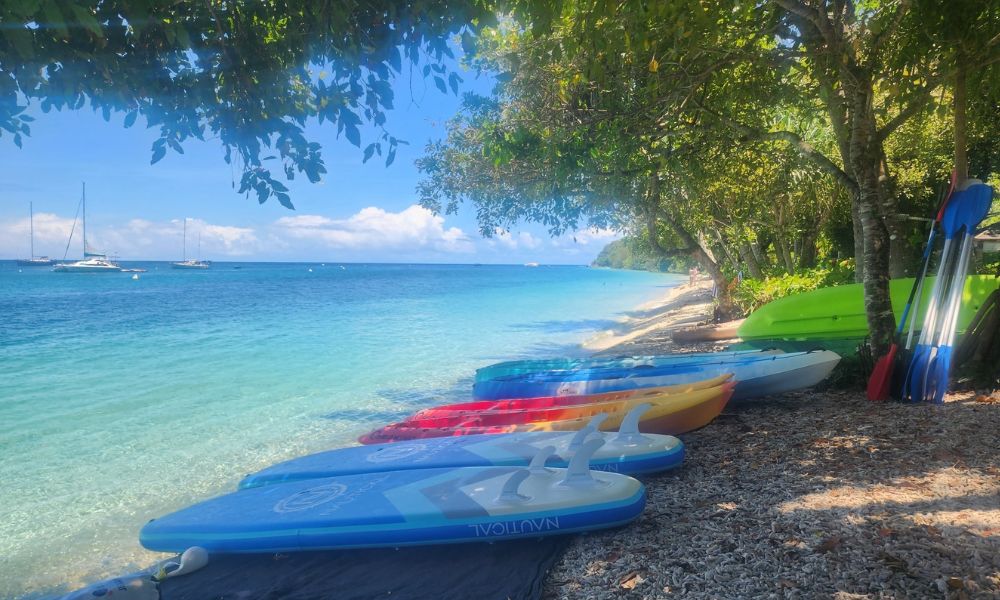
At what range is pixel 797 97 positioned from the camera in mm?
6871

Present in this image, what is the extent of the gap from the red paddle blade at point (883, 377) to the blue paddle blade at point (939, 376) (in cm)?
33

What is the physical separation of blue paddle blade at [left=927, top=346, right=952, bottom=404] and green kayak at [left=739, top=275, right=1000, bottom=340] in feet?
5.13

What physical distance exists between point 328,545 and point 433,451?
4.32 feet

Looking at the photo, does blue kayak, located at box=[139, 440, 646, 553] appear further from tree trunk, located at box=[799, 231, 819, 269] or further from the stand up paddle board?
tree trunk, located at box=[799, 231, 819, 269]

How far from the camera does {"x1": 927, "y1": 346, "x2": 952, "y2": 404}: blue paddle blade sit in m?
4.81

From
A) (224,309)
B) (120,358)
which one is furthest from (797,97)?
(224,309)

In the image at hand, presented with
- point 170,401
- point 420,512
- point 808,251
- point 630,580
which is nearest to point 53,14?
point 420,512

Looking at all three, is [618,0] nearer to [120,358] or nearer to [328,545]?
[328,545]

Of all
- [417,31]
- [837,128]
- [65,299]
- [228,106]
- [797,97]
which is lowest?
[65,299]

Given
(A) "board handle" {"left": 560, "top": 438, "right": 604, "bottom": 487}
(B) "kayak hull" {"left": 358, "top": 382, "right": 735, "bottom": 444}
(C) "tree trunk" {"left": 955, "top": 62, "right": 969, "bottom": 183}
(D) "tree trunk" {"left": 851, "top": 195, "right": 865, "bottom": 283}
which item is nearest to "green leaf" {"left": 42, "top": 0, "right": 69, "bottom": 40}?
(A) "board handle" {"left": 560, "top": 438, "right": 604, "bottom": 487}

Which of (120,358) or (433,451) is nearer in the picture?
(433,451)

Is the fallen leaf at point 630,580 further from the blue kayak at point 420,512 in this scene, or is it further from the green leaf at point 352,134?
the green leaf at point 352,134

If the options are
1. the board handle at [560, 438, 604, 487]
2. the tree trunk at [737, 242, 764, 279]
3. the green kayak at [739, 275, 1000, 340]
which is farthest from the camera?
the tree trunk at [737, 242, 764, 279]

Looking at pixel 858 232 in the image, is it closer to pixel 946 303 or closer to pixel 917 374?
pixel 946 303
